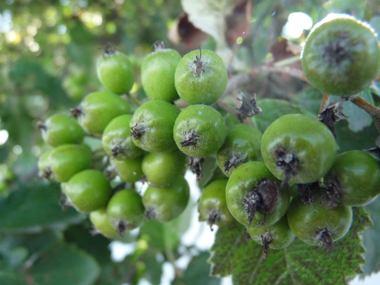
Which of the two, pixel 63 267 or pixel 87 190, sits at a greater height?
pixel 87 190

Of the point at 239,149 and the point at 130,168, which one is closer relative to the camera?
the point at 239,149

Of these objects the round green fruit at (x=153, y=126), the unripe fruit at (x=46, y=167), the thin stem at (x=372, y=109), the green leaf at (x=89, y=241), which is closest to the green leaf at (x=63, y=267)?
the green leaf at (x=89, y=241)

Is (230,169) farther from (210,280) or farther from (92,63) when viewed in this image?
(92,63)

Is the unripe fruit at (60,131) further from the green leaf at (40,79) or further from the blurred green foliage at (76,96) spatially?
the green leaf at (40,79)

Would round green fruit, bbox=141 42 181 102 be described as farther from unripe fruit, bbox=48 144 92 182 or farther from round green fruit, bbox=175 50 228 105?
unripe fruit, bbox=48 144 92 182

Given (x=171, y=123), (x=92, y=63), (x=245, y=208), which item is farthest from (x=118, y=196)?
(x=92, y=63)

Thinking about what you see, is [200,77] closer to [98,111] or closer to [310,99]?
[98,111]

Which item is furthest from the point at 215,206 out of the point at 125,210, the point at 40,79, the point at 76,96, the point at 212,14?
the point at 76,96
